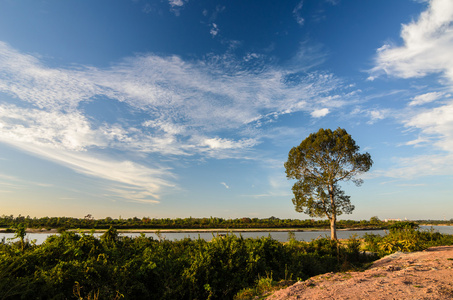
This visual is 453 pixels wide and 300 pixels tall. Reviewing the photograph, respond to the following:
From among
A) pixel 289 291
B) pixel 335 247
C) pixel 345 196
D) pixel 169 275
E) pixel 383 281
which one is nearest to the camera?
pixel 289 291

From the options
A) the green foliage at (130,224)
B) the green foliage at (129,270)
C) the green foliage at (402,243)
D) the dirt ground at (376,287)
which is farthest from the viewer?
the green foliage at (130,224)

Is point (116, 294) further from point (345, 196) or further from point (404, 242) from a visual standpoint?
point (345, 196)

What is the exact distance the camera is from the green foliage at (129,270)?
623cm

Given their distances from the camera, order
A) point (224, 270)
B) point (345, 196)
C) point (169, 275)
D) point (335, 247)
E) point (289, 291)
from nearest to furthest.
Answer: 1. point (289, 291)
2. point (169, 275)
3. point (224, 270)
4. point (335, 247)
5. point (345, 196)

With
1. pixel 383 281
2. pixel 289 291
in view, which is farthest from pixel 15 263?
pixel 383 281

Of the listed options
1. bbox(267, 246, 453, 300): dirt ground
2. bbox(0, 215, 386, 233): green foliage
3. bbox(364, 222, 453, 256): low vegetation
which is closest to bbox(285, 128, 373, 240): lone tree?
bbox(364, 222, 453, 256): low vegetation

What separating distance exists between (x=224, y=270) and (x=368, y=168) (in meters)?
25.3

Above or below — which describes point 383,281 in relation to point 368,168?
below

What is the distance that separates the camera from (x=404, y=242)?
17.8 metres

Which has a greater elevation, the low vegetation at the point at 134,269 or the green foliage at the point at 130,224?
the low vegetation at the point at 134,269

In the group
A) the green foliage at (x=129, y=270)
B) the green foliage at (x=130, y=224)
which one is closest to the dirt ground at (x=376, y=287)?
the green foliage at (x=129, y=270)

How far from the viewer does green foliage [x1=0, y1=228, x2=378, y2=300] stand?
623cm

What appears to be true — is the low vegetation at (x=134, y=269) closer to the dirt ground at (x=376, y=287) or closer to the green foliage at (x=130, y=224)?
the dirt ground at (x=376, y=287)

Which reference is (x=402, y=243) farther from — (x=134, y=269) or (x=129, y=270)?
(x=129, y=270)
